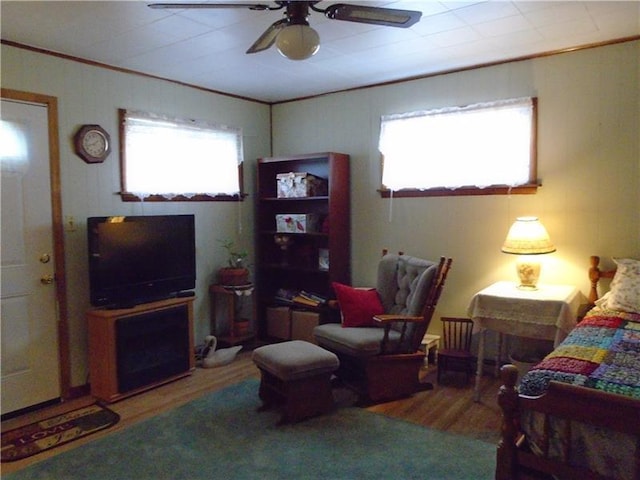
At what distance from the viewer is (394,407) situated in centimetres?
327

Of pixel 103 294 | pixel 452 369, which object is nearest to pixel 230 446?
pixel 103 294

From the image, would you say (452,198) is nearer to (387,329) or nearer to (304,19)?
(387,329)

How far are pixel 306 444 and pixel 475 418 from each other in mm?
1110

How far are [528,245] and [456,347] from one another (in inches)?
45.6

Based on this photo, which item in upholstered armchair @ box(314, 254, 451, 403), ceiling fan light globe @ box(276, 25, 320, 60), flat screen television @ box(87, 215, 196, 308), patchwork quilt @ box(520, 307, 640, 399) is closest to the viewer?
patchwork quilt @ box(520, 307, 640, 399)

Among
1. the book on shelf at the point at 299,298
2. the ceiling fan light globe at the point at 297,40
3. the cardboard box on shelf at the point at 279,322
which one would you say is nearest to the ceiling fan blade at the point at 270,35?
the ceiling fan light globe at the point at 297,40

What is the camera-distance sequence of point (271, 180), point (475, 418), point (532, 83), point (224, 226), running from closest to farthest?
point (475, 418) < point (532, 83) < point (224, 226) < point (271, 180)

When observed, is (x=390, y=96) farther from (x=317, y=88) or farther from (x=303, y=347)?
(x=303, y=347)

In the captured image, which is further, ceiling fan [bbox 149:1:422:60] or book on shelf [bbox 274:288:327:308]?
book on shelf [bbox 274:288:327:308]

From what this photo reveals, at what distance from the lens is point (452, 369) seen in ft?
12.3

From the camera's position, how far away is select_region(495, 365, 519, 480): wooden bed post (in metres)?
1.85

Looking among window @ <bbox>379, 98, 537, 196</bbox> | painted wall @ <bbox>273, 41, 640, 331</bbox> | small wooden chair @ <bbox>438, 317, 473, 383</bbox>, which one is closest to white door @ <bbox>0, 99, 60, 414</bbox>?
painted wall @ <bbox>273, 41, 640, 331</bbox>

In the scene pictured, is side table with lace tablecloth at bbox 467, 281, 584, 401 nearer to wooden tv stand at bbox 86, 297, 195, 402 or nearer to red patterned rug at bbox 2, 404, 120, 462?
wooden tv stand at bbox 86, 297, 195, 402

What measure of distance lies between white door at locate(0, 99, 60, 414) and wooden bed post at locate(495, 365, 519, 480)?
303 centimetres
